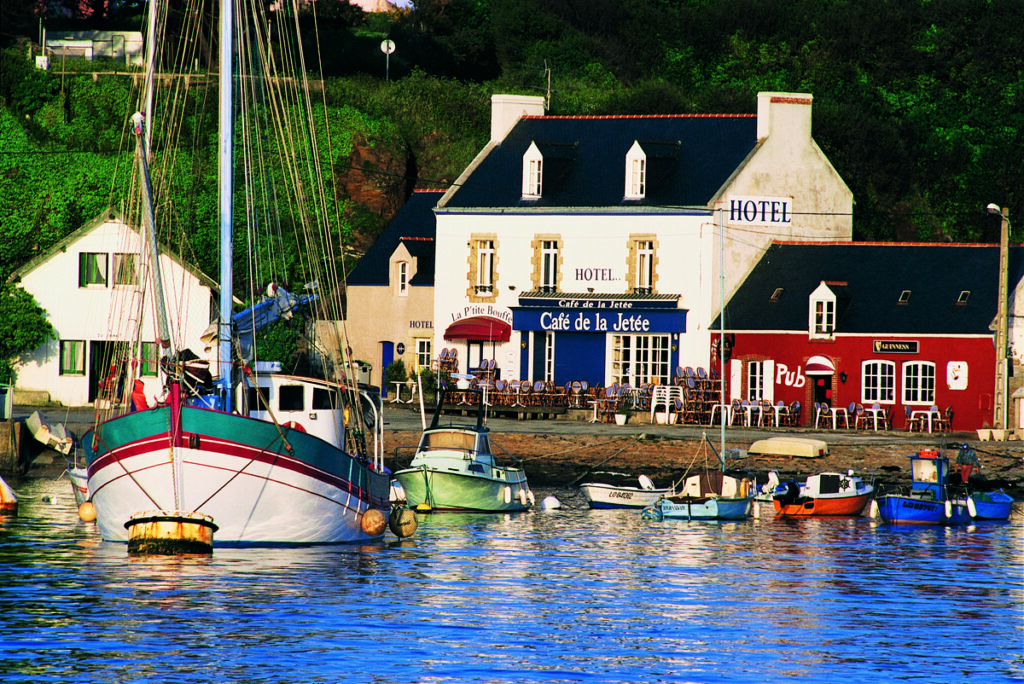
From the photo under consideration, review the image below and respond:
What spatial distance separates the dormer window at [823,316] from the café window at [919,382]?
2530mm

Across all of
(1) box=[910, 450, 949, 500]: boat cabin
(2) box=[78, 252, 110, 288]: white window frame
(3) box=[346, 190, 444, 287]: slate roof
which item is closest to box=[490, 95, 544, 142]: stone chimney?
(3) box=[346, 190, 444, 287]: slate roof

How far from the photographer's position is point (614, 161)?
2298 inches

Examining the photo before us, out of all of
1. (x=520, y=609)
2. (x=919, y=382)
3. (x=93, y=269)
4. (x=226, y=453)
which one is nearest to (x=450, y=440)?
(x=226, y=453)

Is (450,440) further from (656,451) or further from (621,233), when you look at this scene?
(621,233)

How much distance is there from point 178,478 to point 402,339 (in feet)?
107

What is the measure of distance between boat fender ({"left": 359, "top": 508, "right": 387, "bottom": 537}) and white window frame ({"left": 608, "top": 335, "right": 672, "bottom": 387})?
2458 cm

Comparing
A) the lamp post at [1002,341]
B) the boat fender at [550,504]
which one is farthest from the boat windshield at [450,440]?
the lamp post at [1002,341]

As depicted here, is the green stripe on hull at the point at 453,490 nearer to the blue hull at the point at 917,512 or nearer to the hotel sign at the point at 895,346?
the blue hull at the point at 917,512

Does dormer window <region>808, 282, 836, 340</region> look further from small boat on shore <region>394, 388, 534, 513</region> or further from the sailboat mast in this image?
the sailboat mast

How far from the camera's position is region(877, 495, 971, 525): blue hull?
39.6 m

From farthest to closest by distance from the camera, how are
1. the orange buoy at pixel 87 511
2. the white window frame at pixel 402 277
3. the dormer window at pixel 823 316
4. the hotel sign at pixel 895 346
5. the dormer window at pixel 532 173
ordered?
the white window frame at pixel 402 277 → the dormer window at pixel 532 173 → the dormer window at pixel 823 316 → the hotel sign at pixel 895 346 → the orange buoy at pixel 87 511

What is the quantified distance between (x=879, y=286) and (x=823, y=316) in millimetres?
2264

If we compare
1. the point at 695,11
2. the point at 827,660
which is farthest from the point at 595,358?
the point at 695,11

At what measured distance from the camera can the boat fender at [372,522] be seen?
105 ft
